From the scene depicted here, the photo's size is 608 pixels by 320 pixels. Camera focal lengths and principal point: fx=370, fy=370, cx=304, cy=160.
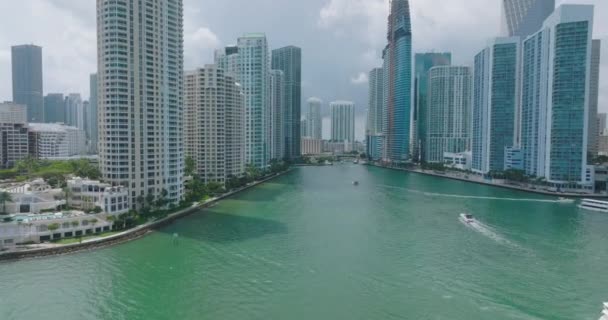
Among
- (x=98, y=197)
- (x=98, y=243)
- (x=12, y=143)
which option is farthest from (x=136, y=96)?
(x=12, y=143)

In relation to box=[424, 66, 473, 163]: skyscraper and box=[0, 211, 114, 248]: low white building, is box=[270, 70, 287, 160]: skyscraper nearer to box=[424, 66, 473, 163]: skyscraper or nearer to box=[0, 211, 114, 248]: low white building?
box=[424, 66, 473, 163]: skyscraper

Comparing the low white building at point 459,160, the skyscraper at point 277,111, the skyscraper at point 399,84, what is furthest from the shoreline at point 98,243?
the skyscraper at point 399,84

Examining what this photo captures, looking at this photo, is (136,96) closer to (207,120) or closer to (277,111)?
(207,120)

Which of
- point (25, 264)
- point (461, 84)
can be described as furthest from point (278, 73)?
point (25, 264)

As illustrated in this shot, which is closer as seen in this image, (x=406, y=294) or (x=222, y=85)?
(x=406, y=294)

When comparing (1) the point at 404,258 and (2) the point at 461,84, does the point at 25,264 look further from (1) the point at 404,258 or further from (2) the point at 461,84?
(2) the point at 461,84

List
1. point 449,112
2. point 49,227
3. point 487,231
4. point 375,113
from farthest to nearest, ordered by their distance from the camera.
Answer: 1. point 375,113
2. point 449,112
3. point 487,231
4. point 49,227

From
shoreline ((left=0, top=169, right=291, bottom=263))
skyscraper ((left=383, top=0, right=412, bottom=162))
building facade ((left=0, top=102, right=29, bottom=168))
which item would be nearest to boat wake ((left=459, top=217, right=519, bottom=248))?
shoreline ((left=0, top=169, right=291, bottom=263))
